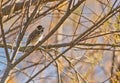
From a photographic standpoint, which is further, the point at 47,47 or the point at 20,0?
the point at 20,0

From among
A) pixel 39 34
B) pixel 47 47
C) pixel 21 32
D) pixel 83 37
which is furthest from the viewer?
pixel 39 34

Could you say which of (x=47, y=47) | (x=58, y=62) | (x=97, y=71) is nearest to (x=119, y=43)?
(x=47, y=47)

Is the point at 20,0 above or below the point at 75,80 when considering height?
above

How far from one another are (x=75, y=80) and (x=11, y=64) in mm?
1247

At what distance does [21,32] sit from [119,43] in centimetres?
93

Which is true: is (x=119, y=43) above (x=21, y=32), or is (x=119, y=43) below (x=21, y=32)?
below

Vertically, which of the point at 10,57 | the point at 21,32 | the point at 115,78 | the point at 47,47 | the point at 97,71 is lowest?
the point at 97,71

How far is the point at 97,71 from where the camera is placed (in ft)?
22.4

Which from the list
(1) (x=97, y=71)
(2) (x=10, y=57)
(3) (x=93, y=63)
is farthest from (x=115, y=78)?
(1) (x=97, y=71)

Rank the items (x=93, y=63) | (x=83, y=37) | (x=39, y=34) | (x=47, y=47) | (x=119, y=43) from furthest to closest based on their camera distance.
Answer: (x=39, y=34) < (x=93, y=63) < (x=47, y=47) < (x=119, y=43) < (x=83, y=37)

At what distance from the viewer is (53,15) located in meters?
3.71

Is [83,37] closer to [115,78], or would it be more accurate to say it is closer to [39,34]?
[115,78]

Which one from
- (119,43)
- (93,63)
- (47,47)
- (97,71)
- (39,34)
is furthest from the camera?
(97,71)

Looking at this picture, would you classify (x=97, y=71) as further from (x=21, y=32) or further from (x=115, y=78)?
(x=21, y=32)
